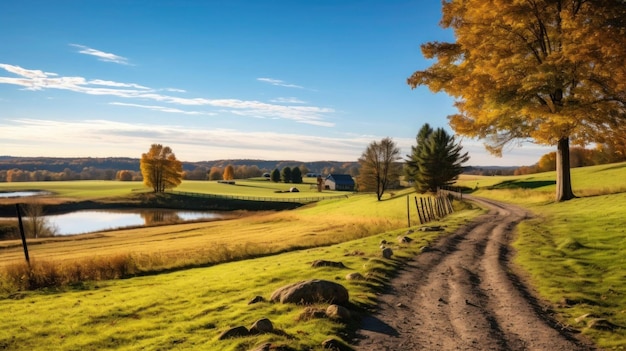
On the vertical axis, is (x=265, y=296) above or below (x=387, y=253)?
below

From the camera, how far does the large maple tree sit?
76.5ft

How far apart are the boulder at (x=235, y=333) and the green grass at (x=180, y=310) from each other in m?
0.25

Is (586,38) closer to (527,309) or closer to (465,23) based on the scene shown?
(465,23)

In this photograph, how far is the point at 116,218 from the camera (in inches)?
3270

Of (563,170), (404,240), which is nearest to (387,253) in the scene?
(404,240)

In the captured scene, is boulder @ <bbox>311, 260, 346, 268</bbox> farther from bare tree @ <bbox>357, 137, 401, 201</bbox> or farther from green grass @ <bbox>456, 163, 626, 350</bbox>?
bare tree @ <bbox>357, 137, 401, 201</bbox>

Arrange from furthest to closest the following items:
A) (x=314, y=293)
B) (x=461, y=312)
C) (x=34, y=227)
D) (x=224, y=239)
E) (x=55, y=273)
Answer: (x=34, y=227) < (x=224, y=239) < (x=55, y=273) < (x=314, y=293) < (x=461, y=312)

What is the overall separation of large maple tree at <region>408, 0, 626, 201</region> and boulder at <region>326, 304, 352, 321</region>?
20.3 meters

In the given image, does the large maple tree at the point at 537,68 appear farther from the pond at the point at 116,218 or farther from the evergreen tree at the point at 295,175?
the evergreen tree at the point at 295,175

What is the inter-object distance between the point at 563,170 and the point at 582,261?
17.9 m

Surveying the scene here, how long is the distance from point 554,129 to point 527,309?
17667 millimetres

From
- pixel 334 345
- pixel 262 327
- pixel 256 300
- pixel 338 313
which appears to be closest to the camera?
pixel 334 345

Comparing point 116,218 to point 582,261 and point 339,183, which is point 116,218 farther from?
point 582,261

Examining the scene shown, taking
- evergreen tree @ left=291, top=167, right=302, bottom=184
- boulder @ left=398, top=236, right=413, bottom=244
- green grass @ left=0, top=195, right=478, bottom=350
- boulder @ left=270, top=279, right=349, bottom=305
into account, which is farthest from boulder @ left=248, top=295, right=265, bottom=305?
evergreen tree @ left=291, top=167, right=302, bottom=184
